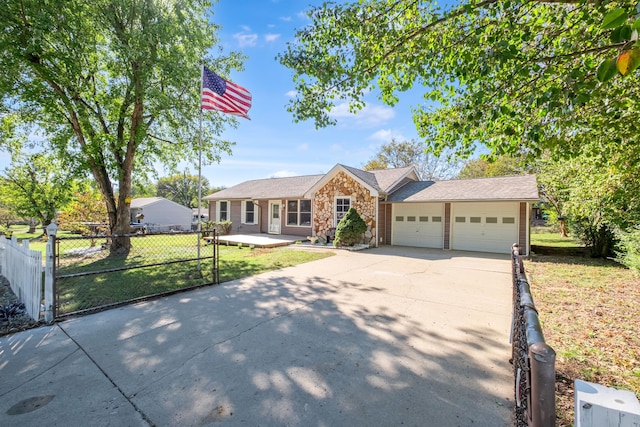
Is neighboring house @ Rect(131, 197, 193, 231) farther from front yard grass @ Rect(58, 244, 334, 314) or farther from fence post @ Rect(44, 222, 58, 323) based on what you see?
A: fence post @ Rect(44, 222, 58, 323)

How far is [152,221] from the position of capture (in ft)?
107

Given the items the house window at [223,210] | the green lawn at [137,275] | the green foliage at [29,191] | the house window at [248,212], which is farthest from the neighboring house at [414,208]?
the green foliage at [29,191]

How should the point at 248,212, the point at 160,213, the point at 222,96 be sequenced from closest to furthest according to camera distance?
the point at 222,96, the point at 248,212, the point at 160,213

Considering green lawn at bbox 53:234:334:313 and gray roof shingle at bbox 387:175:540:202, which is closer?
green lawn at bbox 53:234:334:313

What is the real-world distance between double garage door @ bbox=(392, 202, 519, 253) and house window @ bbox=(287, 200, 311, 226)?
5268 millimetres

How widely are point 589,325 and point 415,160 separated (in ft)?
99.4

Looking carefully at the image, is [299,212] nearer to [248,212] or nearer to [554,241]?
[248,212]

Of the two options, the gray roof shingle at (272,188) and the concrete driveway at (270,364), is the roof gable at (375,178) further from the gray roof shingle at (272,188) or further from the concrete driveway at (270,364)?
the concrete driveway at (270,364)

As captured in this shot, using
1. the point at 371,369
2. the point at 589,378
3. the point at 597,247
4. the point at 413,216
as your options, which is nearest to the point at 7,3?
the point at 371,369

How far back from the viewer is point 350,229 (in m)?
13.7

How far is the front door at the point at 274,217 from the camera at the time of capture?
19156 mm

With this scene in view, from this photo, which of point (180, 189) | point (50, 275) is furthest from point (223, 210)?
point (180, 189)

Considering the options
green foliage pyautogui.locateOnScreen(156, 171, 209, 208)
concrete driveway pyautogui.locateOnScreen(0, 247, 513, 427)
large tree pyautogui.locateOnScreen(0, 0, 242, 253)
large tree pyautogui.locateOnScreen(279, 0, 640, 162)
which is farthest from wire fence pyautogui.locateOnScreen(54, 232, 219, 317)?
green foliage pyautogui.locateOnScreen(156, 171, 209, 208)

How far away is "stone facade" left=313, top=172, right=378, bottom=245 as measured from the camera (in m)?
14.5
